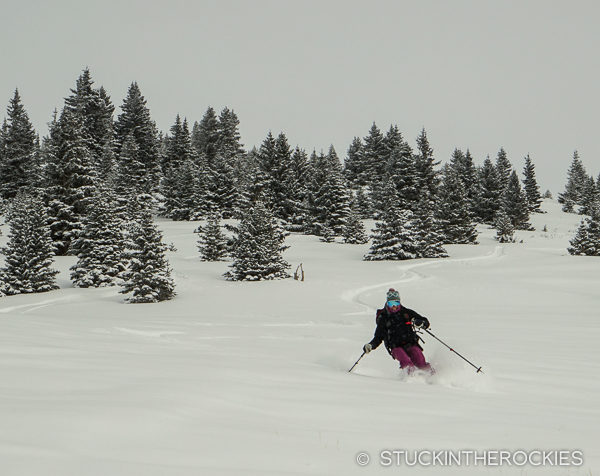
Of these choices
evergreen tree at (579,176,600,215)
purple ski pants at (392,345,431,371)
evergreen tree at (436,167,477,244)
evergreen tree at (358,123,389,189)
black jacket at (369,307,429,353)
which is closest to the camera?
purple ski pants at (392,345,431,371)

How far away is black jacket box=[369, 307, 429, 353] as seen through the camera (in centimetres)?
817

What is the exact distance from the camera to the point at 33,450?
299cm

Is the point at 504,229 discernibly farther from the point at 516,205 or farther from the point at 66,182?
the point at 66,182

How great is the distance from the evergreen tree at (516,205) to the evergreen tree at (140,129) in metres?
45.8

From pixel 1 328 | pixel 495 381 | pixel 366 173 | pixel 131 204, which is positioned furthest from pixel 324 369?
pixel 366 173

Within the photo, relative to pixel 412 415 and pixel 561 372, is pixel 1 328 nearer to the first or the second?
pixel 412 415

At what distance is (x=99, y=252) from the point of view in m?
24.8

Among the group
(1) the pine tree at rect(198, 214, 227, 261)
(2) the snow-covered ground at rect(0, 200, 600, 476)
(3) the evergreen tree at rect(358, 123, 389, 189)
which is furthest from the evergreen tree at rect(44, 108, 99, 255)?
(3) the evergreen tree at rect(358, 123, 389, 189)

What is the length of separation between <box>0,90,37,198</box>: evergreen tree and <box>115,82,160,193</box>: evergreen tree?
40.4 feet

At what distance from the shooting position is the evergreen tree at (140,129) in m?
70.0

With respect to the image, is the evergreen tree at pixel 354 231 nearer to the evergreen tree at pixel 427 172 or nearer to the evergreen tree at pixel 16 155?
the evergreen tree at pixel 427 172

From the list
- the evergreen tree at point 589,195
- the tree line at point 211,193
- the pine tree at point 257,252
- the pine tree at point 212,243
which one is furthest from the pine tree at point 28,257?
the evergreen tree at point 589,195

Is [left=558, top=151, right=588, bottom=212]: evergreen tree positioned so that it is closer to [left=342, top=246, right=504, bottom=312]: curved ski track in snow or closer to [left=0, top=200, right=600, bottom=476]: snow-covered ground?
[left=342, top=246, right=504, bottom=312]: curved ski track in snow

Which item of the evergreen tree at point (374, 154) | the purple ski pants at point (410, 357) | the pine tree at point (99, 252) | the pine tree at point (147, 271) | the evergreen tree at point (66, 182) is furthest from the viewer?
the evergreen tree at point (374, 154)
